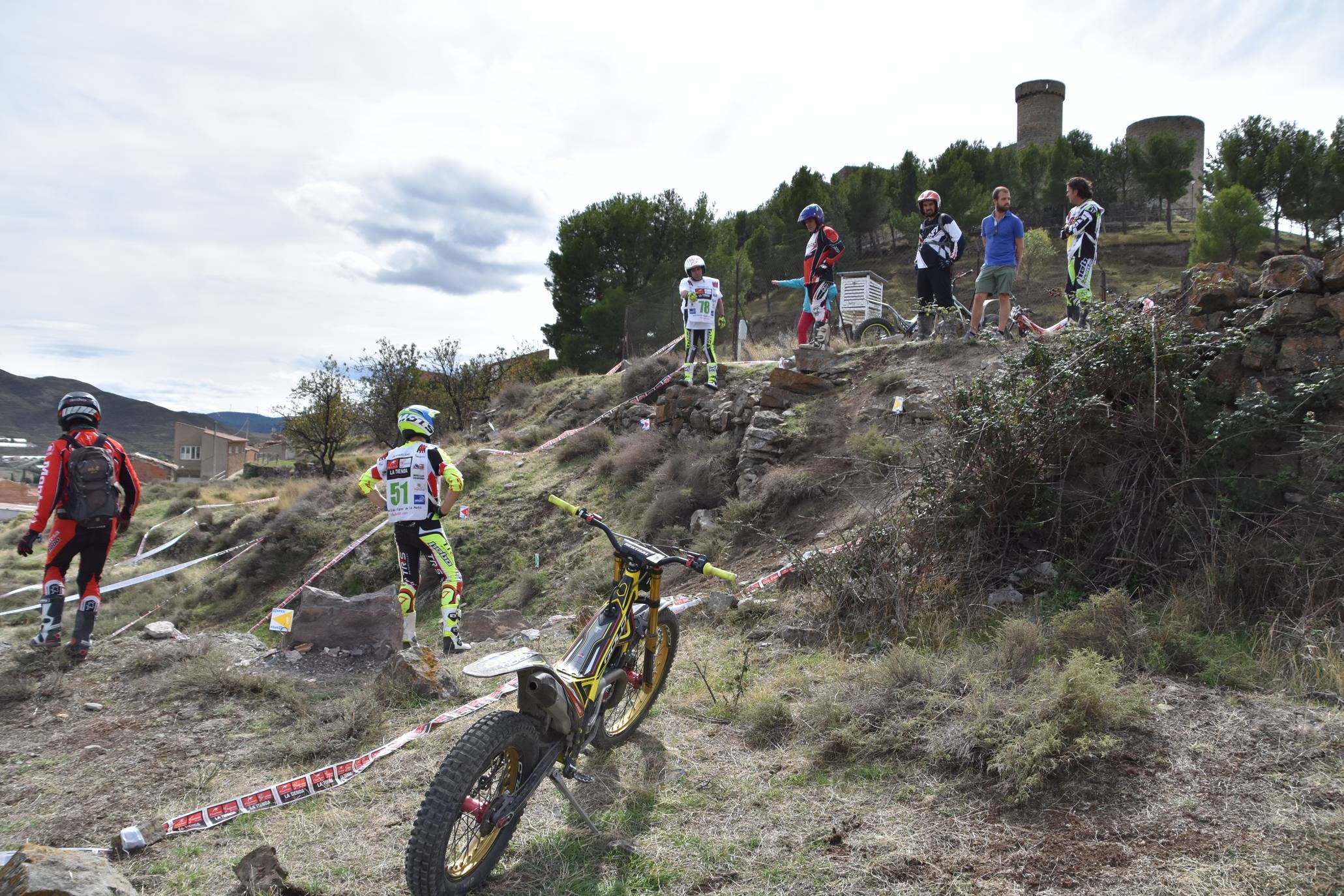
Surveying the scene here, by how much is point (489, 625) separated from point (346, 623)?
1.44 meters

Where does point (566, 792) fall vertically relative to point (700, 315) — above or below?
below

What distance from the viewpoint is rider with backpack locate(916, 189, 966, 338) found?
34.7ft

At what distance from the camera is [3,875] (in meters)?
2.74

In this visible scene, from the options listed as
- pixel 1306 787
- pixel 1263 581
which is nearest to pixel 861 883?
pixel 1306 787

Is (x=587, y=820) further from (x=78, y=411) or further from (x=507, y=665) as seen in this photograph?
(x=78, y=411)

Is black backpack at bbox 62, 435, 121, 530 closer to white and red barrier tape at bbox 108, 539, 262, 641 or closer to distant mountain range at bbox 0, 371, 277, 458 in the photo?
white and red barrier tape at bbox 108, 539, 262, 641

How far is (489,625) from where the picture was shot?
26.9 feet

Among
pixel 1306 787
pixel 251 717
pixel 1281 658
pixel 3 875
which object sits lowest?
pixel 251 717

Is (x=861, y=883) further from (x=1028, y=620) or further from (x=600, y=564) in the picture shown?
(x=600, y=564)

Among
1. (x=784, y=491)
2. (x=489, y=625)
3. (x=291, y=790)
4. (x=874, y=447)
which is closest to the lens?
(x=291, y=790)

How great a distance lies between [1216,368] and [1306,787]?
3.43m

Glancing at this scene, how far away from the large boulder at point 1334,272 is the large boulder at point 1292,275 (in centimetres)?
→ 4

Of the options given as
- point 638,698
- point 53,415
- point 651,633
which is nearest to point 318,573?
point 638,698

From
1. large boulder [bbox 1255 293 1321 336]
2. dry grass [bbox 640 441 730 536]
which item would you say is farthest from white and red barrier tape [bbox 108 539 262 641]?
large boulder [bbox 1255 293 1321 336]
